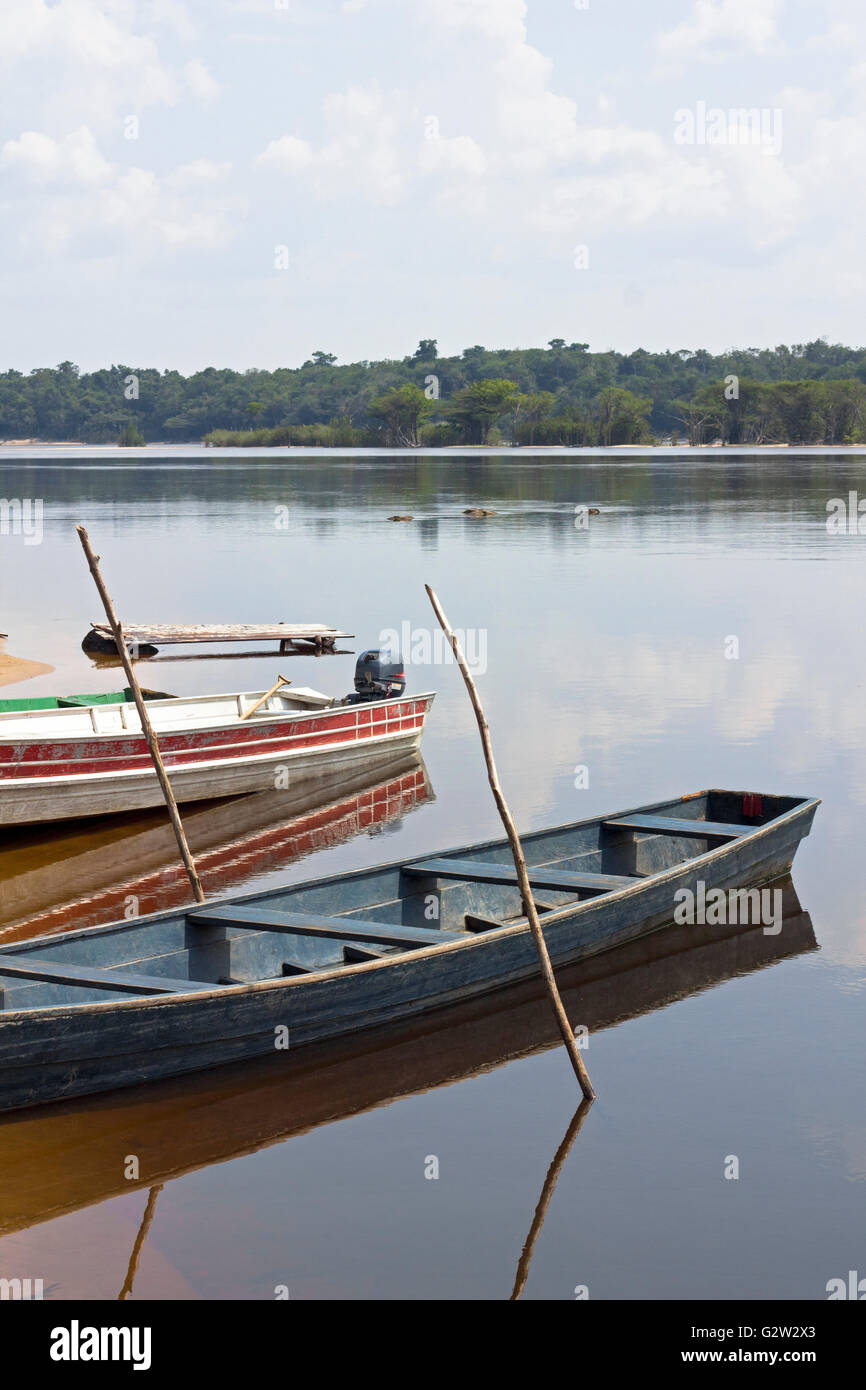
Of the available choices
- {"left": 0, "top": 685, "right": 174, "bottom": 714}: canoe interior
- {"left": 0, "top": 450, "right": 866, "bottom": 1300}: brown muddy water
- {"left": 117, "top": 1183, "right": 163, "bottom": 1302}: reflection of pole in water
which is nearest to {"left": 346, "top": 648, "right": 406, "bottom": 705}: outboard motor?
{"left": 0, "top": 450, "right": 866, "bottom": 1300}: brown muddy water

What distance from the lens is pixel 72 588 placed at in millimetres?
43812

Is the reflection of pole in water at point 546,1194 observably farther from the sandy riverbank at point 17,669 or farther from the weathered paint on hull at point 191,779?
the sandy riverbank at point 17,669

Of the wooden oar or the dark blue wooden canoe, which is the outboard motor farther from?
the dark blue wooden canoe

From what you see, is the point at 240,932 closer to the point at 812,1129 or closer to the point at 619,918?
the point at 619,918

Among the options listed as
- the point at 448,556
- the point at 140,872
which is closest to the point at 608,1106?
the point at 140,872

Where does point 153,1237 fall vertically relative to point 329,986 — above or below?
below

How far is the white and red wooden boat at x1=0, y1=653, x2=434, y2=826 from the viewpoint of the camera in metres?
17.5

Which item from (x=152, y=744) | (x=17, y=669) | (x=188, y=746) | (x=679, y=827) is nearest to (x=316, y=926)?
(x=152, y=744)

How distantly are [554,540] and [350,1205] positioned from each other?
49.8m

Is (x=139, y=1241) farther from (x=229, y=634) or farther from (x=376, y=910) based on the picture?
(x=229, y=634)

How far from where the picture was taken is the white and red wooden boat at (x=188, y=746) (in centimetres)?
1745

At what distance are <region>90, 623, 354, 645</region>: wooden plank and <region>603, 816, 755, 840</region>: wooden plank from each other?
12964mm

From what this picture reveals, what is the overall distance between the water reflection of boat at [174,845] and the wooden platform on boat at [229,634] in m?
7.14

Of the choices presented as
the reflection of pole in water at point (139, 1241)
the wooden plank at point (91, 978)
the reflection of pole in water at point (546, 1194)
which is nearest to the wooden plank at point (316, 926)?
the wooden plank at point (91, 978)
